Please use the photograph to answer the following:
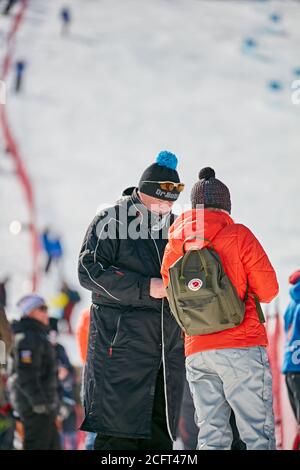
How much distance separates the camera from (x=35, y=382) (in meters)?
6.47

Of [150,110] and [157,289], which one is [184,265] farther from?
[150,110]

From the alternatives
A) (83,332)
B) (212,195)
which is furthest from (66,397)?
(212,195)

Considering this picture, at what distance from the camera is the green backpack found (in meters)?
3.92

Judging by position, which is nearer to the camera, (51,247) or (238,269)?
(238,269)

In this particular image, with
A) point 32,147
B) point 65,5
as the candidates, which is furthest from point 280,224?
point 65,5

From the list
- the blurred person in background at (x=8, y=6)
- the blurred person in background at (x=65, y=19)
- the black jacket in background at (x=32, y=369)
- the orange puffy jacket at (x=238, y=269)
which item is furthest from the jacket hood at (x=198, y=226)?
the blurred person in background at (x=8, y=6)

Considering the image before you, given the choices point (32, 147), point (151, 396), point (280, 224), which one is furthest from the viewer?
point (32, 147)

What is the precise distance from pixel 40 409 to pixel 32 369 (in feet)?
0.93

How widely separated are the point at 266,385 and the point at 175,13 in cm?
1927

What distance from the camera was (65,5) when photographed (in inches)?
890

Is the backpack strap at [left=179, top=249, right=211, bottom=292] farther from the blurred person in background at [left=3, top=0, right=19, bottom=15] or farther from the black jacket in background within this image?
the blurred person in background at [left=3, top=0, right=19, bottom=15]

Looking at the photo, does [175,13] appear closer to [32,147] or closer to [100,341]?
[32,147]

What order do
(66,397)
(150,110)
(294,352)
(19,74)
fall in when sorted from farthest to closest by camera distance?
1. (19,74)
2. (150,110)
3. (66,397)
4. (294,352)
